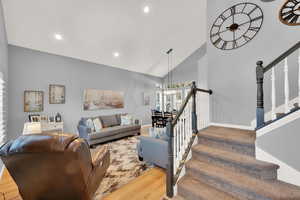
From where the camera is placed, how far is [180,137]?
2.06m

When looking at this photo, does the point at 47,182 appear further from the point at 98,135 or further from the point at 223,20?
the point at 223,20

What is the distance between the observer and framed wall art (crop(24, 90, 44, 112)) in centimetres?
379

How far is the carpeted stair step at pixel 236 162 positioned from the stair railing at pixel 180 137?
0.64 ft

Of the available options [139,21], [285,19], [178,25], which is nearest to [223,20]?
[285,19]

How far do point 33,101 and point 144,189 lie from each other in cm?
417

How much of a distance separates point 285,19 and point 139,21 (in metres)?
3.34

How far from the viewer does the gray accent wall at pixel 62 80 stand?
3668 mm

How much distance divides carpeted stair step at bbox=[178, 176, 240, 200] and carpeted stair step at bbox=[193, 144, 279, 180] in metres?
0.34

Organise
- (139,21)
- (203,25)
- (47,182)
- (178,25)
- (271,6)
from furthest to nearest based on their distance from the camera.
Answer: (203,25), (178,25), (139,21), (271,6), (47,182)

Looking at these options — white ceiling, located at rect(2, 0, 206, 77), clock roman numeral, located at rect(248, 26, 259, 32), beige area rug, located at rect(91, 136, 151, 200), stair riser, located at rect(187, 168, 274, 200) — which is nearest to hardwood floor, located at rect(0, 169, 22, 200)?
beige area rug, located at rect(91, 136, 151, 200)

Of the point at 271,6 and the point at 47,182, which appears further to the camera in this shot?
the point at 271,6

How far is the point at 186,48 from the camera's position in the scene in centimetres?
622

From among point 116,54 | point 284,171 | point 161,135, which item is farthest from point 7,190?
point 116,54

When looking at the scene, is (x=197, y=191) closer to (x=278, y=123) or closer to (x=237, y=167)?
(x=237, y=167)
